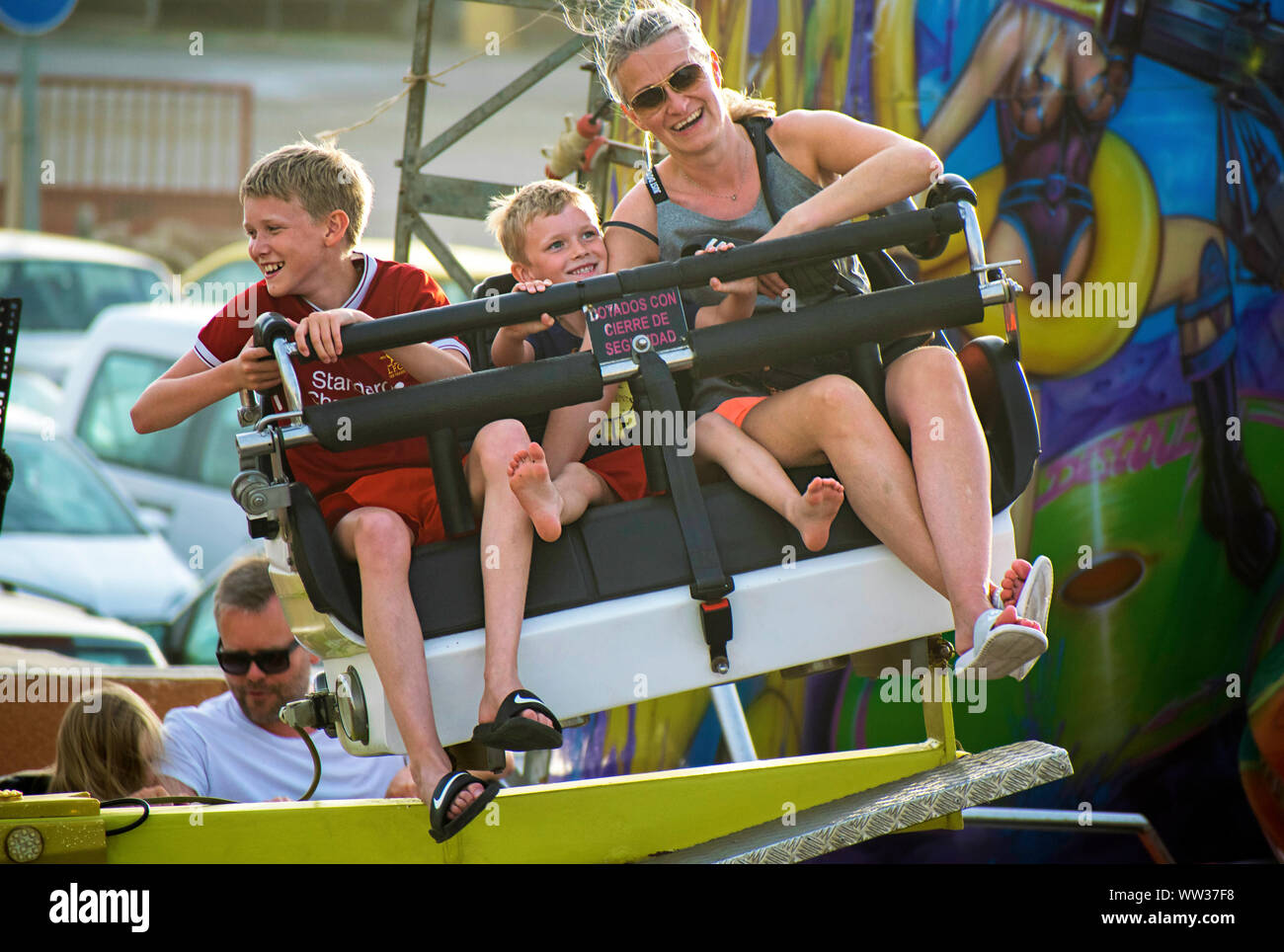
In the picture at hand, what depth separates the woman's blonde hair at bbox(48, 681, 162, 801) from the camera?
3.39m

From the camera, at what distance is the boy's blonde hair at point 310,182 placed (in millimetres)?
2969

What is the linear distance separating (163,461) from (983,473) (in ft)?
28.0

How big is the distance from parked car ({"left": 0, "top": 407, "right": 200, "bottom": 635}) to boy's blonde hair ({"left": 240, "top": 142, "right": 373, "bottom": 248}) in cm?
533

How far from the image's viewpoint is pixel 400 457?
308 cm

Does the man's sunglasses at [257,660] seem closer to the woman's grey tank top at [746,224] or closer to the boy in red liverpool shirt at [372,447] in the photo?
the boy in red liverpool shirt at [372,447]

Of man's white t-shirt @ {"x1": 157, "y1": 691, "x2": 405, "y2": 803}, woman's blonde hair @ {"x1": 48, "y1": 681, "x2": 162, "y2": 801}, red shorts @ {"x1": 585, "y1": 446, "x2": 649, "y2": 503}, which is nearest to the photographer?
red shorts @ {"x1": 585, "y1": 446, "x2": 649, "y2": 503}

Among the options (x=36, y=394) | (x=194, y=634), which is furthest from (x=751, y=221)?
(x=36, y=394)

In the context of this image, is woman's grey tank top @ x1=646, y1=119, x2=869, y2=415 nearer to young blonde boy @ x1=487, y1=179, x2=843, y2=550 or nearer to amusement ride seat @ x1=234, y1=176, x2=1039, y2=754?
young blonde boy @ x1=487, y1=179, x2=843, y2=550

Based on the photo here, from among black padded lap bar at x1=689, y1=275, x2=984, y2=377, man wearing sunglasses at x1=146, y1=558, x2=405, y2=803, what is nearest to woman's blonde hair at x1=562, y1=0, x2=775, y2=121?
black padded lap bar at x1=689, y1=275, x2=984, y2=377

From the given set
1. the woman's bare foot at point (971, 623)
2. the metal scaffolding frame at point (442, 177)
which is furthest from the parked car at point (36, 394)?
the woman's bare foot at point (971, 623)

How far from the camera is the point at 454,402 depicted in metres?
2.67

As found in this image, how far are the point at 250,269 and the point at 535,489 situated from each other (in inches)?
479

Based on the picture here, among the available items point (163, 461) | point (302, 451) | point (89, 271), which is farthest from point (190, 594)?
point (89, 271)

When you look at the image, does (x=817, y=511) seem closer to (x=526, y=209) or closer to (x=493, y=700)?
(x=493, y=700)
